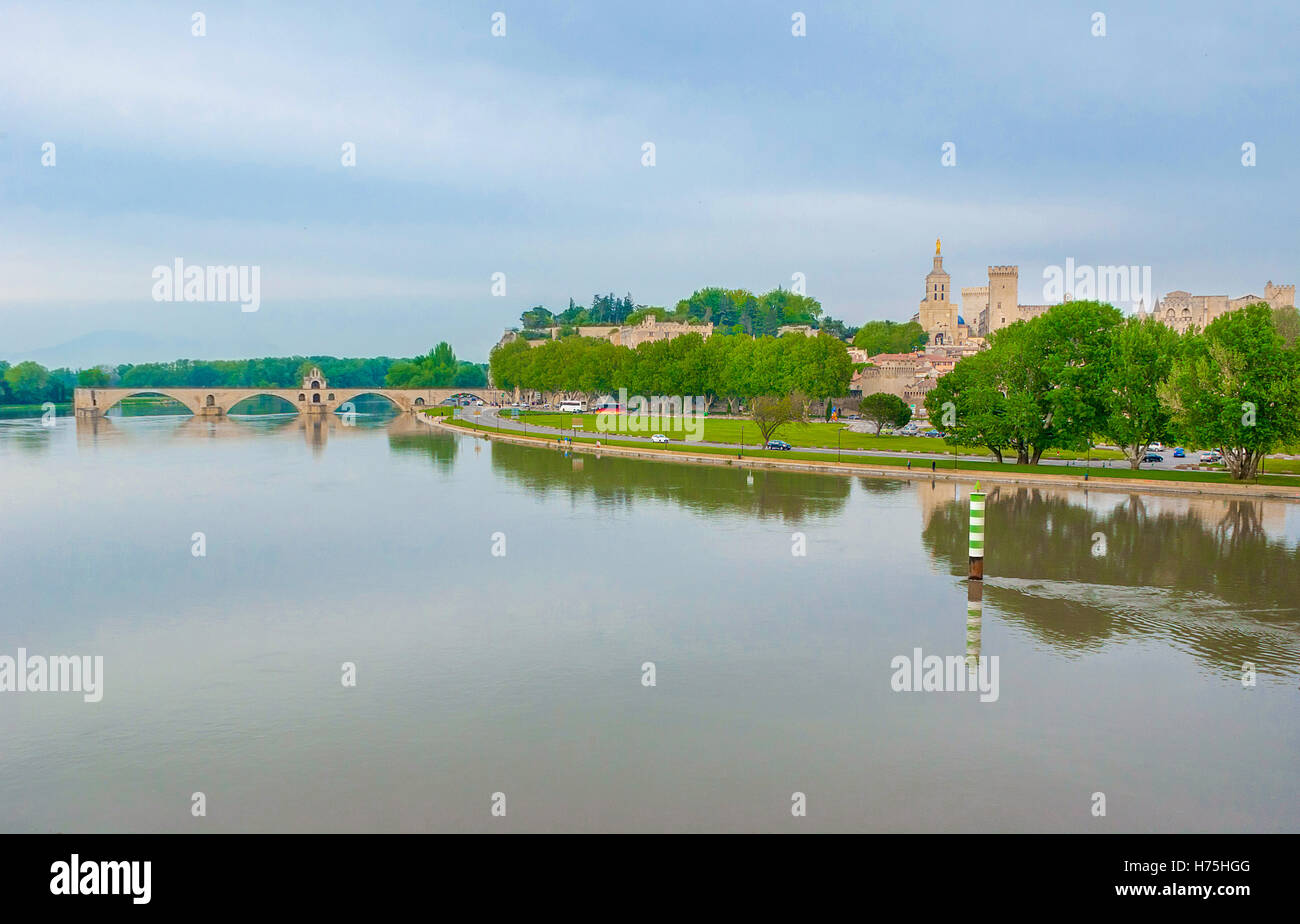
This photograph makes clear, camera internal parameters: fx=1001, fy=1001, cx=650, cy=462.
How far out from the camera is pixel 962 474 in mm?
53781

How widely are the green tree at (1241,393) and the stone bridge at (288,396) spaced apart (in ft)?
375

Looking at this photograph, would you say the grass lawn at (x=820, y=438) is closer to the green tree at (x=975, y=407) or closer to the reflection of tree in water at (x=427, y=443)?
the green tree at (x=975, y=407)

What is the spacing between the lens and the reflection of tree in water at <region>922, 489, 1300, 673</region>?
72.7 ft

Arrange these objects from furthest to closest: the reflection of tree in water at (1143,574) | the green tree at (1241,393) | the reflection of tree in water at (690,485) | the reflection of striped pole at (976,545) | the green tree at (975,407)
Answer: the green tree at (975,407) < the green tree at (1241,393) < the reflection of tree in water at (690,485) < the reflection of striped pole at (976,545) < the reflection of tree in water at (1143,574)

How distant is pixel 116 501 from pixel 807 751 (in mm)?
39561

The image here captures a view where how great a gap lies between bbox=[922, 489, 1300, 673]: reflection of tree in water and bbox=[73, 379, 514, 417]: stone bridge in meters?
118

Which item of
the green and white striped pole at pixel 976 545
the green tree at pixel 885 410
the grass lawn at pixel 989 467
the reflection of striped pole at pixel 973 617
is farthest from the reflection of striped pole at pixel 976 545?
the green tree at pixel 885 410

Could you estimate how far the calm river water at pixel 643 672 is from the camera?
14055mm

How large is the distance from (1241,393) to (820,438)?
3586cm

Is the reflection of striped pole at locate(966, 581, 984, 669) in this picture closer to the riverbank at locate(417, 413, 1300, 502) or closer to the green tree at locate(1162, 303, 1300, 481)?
the riverbank at locate(417, 413, 1300, 502)

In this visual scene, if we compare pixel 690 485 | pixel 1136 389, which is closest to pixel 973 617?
pixel 690 485

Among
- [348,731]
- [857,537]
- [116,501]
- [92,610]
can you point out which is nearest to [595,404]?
[116,501]
